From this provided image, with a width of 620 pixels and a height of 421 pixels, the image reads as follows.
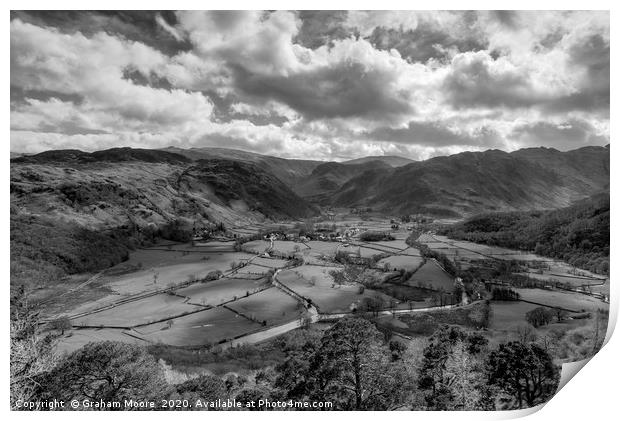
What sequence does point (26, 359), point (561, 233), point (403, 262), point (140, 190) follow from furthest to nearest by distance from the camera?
1. point (140, 190)
2. point (403, 262)
3. point (561, 233)
4. point (26, 359)

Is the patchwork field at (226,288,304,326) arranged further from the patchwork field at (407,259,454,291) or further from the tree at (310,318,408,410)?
the patchwork field at (407,259,454,291)

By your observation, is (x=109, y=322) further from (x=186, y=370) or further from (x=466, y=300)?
(x=466, y=300)

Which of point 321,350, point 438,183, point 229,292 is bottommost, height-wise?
point 229,292

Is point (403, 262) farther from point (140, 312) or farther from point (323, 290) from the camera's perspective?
point (140, 312)

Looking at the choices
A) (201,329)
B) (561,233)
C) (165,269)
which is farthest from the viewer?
(165,269)

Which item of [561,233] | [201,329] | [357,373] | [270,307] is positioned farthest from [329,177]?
[357,373]

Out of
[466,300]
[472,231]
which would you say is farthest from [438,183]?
[466,300]

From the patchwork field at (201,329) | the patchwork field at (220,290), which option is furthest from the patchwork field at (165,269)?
the patchwork field at (201,329)
